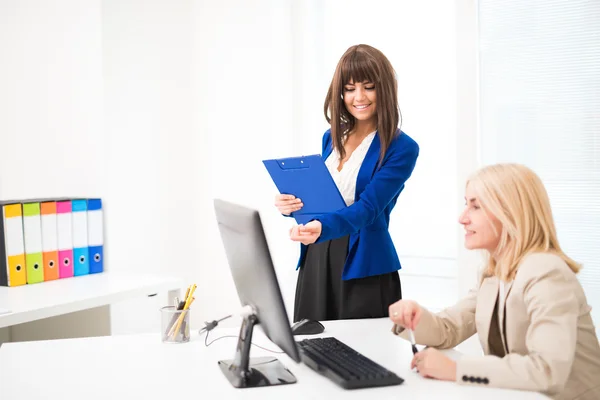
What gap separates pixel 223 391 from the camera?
1366mm

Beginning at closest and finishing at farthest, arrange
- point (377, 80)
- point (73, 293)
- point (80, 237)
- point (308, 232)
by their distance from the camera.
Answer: point (308, 232), point (377, 80), point (73, 293), point (80, 237)

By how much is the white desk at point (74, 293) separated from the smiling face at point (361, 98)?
3.87 feet

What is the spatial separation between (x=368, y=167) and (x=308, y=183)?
247 millimetres

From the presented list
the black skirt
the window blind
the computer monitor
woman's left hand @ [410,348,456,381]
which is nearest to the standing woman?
the black skirt

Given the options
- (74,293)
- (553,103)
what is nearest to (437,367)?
(74,293)

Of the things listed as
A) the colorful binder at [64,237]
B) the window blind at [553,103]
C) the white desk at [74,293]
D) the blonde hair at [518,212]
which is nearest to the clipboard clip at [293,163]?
the blonde hair at [518,212]

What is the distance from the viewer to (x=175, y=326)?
1.73 meters

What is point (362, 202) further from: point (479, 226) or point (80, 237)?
point (80, 237)

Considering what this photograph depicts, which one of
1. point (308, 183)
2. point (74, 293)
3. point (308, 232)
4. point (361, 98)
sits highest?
point (361, 98)

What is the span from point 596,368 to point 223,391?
844 millimetres

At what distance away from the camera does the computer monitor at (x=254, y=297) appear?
4.38 ft

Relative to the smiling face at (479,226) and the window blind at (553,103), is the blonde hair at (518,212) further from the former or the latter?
the window blind at (553,103)

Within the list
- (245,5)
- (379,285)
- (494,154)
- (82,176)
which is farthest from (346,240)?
(245,5)

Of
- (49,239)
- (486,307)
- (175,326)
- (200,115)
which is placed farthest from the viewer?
(200,115)
